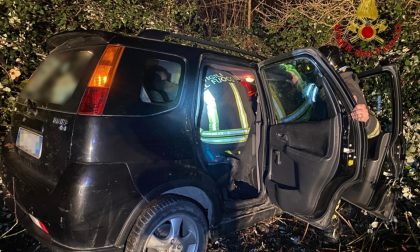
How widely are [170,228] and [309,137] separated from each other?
141 centimetres

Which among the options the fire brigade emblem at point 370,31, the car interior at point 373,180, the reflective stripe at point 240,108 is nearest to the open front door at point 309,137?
the car interior at point 373,180

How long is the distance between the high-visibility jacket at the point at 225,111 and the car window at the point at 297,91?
68 cm

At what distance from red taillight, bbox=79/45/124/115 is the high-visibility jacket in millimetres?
1612

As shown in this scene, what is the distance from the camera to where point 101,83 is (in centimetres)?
257

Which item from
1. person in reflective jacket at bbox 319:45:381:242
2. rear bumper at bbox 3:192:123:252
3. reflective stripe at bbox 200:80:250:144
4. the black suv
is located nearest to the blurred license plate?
the black suv

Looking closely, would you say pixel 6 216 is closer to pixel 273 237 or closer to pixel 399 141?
pixel 273 237

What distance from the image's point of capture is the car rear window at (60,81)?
105 inches

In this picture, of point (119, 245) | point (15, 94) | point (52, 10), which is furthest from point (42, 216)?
point (52, 10)

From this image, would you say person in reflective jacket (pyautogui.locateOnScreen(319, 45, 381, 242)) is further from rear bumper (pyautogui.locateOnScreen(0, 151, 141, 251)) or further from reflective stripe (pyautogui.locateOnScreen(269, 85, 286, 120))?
rear bumper (pyautogui.locateOnScreen(0, 151, 141, 251))

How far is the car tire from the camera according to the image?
272 centimetres

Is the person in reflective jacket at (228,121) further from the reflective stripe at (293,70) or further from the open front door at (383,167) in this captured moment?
the open front door at (383,167)

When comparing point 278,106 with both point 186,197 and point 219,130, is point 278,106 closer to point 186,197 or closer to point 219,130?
Answer: point 219,130

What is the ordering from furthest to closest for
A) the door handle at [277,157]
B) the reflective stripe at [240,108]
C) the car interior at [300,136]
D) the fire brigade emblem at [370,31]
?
1. the fire brigade emblem at [370,31]
2. the reflective stripe at [240,108]
3. the door handle at [277,157]
4. the car interior at [300,136]

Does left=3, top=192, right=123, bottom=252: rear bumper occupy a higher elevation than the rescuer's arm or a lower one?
lower
